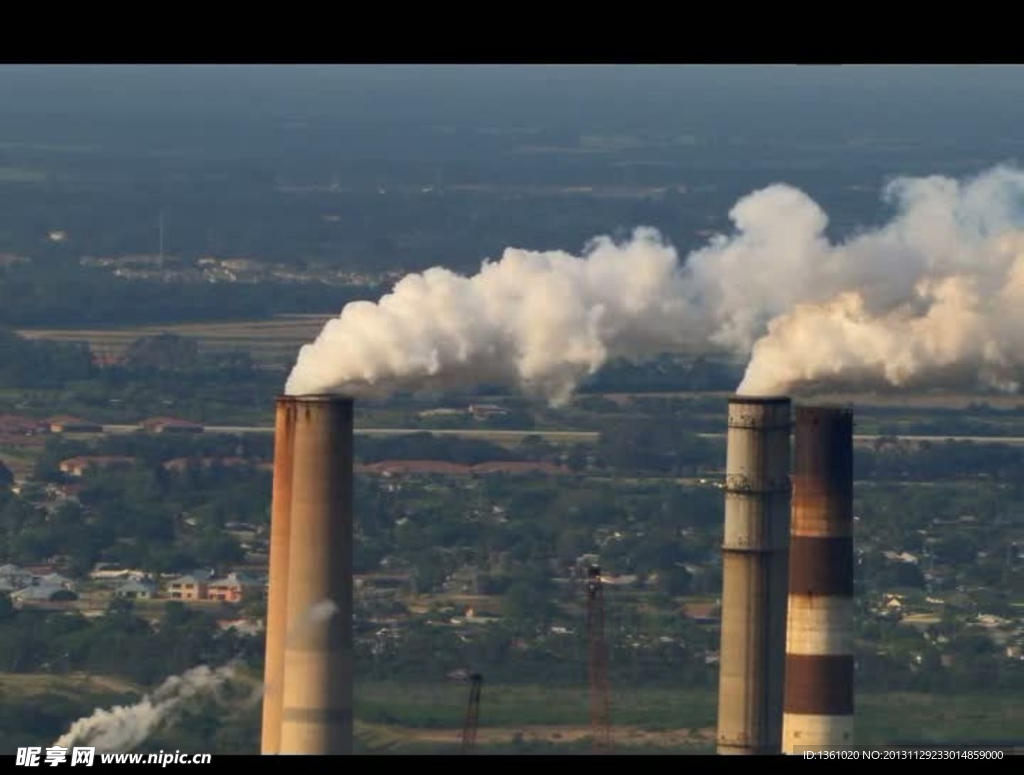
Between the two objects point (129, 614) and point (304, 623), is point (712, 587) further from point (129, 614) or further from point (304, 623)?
point (304, 623)

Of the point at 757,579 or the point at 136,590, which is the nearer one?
the point at 757,579

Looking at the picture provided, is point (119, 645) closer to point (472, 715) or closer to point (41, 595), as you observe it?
point (41, 595)

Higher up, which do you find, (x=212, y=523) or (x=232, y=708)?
(x=212, y=523)

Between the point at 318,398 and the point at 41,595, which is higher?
the point at 41,595

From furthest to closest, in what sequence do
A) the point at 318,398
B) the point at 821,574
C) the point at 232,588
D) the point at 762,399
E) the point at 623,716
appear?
1. the point at 232,588
2. the point at 623,716
3. the point at 762,399
4. the point at 821,574
5. the point at 318,398

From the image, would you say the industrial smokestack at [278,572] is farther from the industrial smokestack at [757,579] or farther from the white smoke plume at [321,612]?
the industrial smokestack at [757,579]

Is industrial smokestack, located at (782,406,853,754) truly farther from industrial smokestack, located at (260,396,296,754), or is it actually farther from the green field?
the green field

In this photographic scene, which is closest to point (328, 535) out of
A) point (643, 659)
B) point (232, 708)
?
point (232, 708)

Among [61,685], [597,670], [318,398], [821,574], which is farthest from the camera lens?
[597,670]

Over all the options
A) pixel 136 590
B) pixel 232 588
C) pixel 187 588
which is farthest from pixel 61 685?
pixel 187 588
